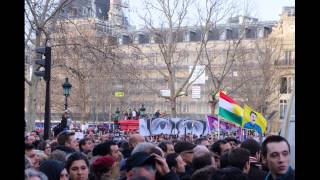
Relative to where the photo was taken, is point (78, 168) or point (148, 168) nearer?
point (148, 168)

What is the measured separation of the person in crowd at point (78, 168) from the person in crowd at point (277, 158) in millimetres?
1711

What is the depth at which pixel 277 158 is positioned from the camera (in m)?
5.05

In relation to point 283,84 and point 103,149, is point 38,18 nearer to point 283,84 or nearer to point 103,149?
point 103,149

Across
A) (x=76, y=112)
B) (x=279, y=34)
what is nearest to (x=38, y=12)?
(x=279, y=34)

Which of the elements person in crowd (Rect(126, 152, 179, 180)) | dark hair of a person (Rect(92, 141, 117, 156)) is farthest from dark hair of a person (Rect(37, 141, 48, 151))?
person in crowd (Rect(126, 152, 179, 180))

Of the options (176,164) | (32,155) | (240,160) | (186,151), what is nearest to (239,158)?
(240,160)

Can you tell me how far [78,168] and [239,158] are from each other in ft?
4.74

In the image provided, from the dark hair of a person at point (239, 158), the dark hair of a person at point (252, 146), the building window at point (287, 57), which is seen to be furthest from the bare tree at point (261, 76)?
the dark hair of a person at point (239, 158)

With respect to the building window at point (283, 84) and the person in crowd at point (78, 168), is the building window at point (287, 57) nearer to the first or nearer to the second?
the building window at point (283, 84)

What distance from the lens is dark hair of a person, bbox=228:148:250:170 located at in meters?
6.06

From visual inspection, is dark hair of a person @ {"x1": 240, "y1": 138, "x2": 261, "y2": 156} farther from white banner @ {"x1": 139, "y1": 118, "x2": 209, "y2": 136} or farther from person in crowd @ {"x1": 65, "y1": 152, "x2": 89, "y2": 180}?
white banner @ {"x1": 139, "y1": 118, "x2": 209, "y2": 136}

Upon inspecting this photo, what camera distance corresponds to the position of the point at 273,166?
5016mm
